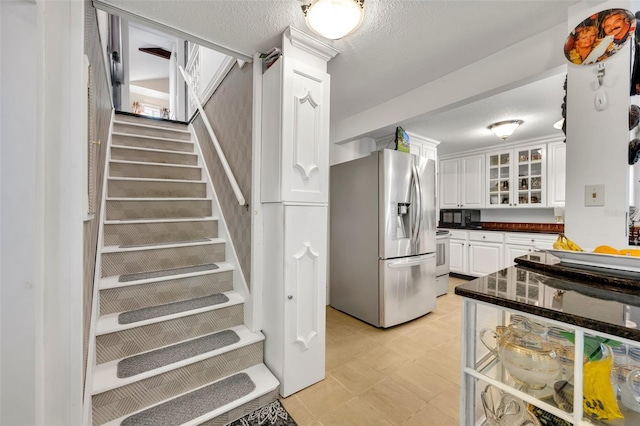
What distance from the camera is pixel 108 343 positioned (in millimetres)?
1423

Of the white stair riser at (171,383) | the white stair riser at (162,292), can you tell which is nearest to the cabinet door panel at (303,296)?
the white stair riser at (171,383)

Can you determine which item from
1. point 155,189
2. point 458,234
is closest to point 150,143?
point 155,189

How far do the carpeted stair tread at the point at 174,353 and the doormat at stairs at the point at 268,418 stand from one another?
0.42 metres

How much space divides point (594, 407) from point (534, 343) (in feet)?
0.56

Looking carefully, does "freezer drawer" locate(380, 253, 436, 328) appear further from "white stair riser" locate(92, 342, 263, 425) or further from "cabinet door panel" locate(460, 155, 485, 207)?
"cabinet door panel" locate(460, 155, 485, 207)

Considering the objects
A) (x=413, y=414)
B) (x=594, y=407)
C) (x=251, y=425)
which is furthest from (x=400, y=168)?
(x=251, y=425)

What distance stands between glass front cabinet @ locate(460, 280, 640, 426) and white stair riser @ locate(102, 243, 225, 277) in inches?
78.9

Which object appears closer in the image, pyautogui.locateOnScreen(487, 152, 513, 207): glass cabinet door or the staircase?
the staircase

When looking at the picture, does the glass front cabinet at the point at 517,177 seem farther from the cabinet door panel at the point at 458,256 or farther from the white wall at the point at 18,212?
the white wall at the point at 18,212

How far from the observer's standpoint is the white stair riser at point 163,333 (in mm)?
1425

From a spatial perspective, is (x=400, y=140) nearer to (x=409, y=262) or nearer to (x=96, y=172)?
(x=409, y=262)

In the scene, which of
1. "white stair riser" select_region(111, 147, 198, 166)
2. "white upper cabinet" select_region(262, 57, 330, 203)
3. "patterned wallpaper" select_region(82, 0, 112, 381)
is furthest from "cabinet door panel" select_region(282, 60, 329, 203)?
"white stair riser" select_region(111, 147, 198, 166)

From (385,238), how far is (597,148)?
1.56m

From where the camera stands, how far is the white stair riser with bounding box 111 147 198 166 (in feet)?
8.75
